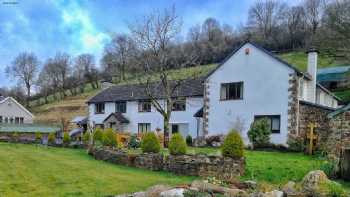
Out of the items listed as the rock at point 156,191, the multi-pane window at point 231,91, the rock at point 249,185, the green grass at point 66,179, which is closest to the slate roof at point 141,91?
the multi-pane window at point 231,91

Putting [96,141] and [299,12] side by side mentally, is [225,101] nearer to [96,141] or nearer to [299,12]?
[96,141]

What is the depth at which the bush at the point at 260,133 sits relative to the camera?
26.6 m

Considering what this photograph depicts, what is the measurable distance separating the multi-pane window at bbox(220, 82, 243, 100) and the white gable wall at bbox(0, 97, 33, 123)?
4347 centimetres

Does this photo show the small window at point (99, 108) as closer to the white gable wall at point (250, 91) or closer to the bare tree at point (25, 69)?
the white gable wall at point (250, 91)

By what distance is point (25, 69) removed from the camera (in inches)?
3216

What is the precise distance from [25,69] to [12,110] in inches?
736

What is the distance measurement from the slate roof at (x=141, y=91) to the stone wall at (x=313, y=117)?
399 inches

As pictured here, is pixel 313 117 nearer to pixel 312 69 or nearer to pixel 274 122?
pixel 274 122

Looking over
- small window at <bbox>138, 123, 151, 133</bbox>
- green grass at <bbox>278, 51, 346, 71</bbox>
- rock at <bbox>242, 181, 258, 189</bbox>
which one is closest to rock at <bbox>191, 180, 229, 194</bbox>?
rock at <bbox>242, 181, 258, 189</bbox>

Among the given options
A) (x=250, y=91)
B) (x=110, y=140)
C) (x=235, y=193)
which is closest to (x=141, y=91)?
(x=250, y=91)

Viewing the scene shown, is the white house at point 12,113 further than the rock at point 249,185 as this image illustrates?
Yes

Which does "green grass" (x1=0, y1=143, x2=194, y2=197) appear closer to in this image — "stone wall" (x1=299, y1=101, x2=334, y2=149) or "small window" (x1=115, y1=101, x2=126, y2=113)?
"stone wall" (x1=299, y1=101, x2=334, y2=149)

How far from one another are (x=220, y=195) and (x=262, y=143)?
698 inches

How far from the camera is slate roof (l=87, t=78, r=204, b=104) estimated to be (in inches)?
1447
